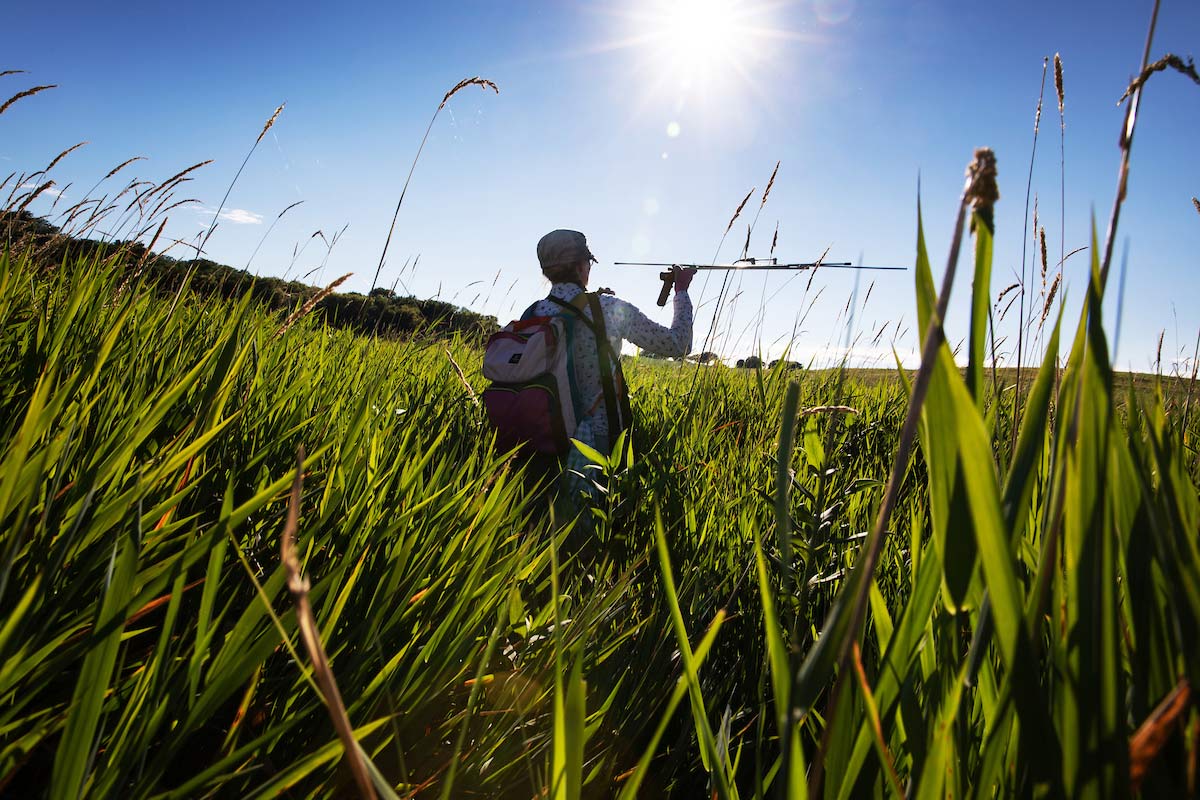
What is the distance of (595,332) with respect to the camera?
382 centimetres

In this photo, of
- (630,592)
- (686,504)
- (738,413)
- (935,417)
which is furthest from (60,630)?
(738,413)

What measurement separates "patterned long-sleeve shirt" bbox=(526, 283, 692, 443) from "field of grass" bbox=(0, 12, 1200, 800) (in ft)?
6.57

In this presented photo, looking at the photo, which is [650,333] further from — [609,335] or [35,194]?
[35,194]

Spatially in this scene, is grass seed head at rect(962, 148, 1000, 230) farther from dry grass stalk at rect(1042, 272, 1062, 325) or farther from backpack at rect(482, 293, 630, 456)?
backpack at rect(482, 293, 630, 456)

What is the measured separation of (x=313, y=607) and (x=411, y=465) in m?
0.57

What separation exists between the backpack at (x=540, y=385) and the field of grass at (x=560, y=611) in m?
1.37

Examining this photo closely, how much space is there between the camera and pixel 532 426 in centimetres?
336

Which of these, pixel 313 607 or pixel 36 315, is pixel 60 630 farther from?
pixel 36 315

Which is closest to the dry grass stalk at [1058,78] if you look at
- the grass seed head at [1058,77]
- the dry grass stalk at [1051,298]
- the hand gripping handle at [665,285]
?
the grass seed head at [1058,77]

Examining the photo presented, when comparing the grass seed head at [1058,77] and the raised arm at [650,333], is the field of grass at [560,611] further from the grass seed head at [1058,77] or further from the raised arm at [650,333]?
the raised arm at [650,333]

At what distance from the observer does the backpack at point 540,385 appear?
3379mm

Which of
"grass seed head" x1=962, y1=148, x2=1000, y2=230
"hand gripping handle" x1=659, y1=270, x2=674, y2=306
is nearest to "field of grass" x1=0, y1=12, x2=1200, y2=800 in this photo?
"grass seed head" x1=962, y1=148, x2=1000, y2=230

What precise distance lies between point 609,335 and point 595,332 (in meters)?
0.53

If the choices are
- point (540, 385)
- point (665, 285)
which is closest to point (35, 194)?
point (540, 385)
